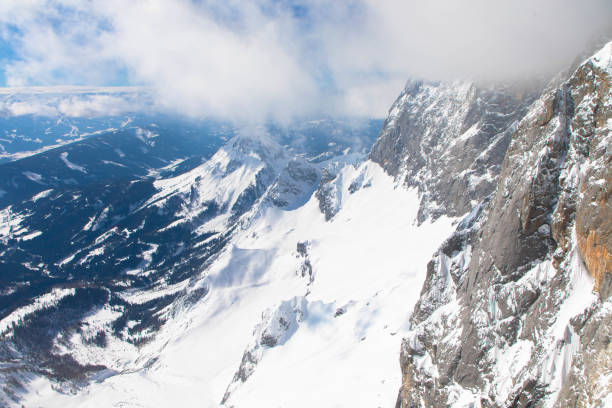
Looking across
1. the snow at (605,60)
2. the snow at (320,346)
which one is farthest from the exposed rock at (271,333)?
the snow at (605,60)

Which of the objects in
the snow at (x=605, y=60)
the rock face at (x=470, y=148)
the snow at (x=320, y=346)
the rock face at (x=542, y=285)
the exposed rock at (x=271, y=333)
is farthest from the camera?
the rock face at (x=470, y=148)

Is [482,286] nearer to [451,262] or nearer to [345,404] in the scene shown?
[451,262]

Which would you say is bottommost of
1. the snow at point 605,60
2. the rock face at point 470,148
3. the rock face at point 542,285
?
the rock face at point 542,285

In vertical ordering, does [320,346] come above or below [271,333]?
below

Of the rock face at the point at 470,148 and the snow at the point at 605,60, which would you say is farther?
the rock face at the point at 470,148

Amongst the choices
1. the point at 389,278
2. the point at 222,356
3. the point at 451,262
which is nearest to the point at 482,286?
the point at 451,262

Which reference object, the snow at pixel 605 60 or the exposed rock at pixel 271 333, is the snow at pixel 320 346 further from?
the snow at pixel 605 60

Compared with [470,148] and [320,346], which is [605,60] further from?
[470,148]

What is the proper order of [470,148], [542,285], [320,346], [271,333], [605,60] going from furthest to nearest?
1. [470,148]
2. [271,333]
3. [320,346]
4. [542,285]
5. [605,60]

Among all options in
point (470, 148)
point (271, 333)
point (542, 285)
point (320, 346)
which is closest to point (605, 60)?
point (542, 285)
